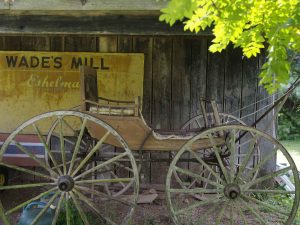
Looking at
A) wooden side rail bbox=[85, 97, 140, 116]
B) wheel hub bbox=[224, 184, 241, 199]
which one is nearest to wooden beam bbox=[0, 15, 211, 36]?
wooden side rail bbox=[85, 97, 140, 116]

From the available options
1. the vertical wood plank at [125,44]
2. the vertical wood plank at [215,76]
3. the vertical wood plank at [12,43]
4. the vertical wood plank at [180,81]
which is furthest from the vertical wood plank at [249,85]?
the vertical wood plank at [12,43]

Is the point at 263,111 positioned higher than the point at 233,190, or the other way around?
the point at 263,111

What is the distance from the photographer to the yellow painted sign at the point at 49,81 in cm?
530

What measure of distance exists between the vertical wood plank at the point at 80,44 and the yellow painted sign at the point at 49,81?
82mm

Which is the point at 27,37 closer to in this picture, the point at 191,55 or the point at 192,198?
the point at 191,55

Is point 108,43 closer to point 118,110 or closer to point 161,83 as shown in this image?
point 161,83

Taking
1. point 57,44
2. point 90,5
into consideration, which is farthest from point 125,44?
point 90,5

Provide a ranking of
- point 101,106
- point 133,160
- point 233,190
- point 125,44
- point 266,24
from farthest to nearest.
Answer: point 125,44 < point 101,106 < point 233,190 < point 133,160 < point 266,24

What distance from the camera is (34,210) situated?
395 centimetres

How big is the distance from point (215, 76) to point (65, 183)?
2712 millimetres

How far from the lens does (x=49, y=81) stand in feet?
17.7

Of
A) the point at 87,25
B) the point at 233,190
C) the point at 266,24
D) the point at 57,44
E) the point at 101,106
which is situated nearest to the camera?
the point at 266,24

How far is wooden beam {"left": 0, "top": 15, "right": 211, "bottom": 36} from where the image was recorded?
13.7ft

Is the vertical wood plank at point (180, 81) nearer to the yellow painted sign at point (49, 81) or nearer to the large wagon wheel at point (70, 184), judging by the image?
the yellow painted sign at point (49, 81)
